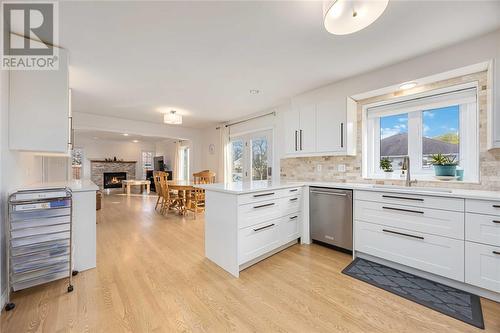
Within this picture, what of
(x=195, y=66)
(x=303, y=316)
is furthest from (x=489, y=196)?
(x=195, y=66)

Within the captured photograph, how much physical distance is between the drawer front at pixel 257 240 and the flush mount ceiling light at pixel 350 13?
1.84m

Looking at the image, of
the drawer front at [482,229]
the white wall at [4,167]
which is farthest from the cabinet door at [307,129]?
the white wall at [4,167]

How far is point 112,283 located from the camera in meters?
1.94

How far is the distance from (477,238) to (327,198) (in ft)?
4.40

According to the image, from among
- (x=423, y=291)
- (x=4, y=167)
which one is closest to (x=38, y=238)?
(x=4, y=167)

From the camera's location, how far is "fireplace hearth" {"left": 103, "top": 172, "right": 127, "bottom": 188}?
8914 millimetres

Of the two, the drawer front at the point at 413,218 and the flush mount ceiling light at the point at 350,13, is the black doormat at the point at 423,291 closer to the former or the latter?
the drawer front at the point at 413,218

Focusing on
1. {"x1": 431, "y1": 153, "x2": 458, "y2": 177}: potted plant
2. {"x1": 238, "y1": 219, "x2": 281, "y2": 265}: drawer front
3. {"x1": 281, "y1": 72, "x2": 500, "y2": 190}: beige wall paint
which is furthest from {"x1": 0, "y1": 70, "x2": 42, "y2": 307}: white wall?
{"x1": 431, "y1": 153, "x2": 458, "y2": 177}: potted plant

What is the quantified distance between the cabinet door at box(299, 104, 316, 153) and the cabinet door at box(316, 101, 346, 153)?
7cm

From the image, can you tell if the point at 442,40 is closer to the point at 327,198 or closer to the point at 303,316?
the point at 327,198

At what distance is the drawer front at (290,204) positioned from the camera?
8.61 feet

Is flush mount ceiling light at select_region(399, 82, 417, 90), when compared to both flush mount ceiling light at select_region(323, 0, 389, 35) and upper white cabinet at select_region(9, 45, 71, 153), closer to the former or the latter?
flush mount ceiling light at select_region(323, 0, 389, 35)

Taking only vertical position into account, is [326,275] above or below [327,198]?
below

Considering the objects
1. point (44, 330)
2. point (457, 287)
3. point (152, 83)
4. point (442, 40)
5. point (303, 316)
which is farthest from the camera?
point (152, 83)
